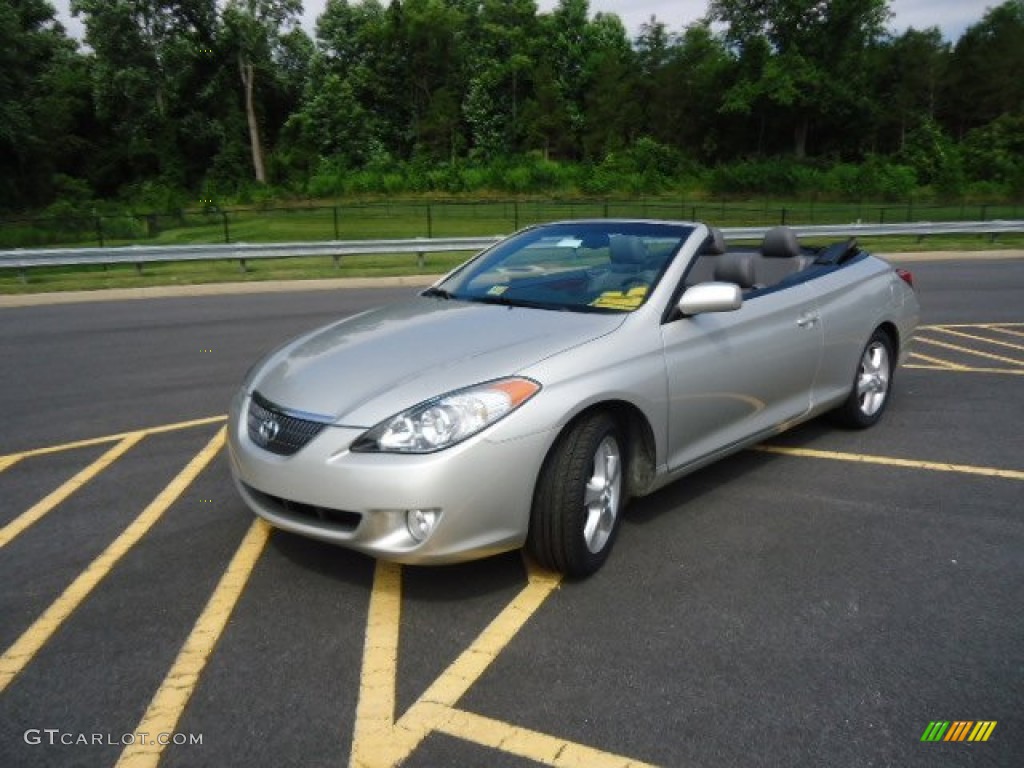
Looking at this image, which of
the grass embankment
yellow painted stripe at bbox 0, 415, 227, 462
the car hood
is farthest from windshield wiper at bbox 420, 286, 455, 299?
the grass embankment

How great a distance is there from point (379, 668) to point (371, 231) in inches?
1140

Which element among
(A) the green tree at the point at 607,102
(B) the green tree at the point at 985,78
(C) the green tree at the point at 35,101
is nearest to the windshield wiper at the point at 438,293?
(C) the green tree at the point at 35,101

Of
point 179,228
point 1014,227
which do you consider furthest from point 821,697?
point 179,228

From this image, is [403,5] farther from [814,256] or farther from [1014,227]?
[814,256]

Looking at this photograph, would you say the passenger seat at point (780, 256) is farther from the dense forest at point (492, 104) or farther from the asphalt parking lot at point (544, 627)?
the dense forest at point (492, 104)

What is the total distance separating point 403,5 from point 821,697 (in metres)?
69.3

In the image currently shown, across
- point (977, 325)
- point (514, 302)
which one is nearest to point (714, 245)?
point (514, 302)

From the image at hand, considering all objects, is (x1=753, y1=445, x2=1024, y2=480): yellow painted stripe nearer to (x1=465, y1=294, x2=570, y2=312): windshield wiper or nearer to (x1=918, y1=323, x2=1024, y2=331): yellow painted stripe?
(x1=465, y1=294, x2=570, y2=312): windshield wiper

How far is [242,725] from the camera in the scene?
8.59 feet

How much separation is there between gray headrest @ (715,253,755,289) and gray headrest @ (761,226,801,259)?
3.18 ft

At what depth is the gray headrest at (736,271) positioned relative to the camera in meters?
4.44

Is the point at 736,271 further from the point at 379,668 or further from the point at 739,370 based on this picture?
the point at 379,668

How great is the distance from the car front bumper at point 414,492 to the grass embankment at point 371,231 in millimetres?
14154

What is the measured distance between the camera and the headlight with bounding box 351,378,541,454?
307 cm
